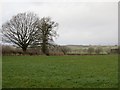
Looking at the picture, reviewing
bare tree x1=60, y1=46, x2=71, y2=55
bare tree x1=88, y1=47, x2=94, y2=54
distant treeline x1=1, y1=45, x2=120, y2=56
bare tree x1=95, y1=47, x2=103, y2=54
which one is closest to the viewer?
distant treeline x1=1, y1=45, x2=120, y2=56

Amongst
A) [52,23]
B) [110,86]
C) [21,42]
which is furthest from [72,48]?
[110,86]

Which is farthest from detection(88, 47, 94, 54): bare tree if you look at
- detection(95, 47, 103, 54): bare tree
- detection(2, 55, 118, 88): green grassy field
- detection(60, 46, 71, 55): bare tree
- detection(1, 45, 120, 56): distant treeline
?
Result: detection(2, 55, 118, 88): green grassy field

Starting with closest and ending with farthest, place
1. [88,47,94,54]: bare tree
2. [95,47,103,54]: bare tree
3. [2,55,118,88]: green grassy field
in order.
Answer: [2,55,118,88]: green grassy field < [88,47,94,54]: bare tree < [95,47,103,54]: bare tree

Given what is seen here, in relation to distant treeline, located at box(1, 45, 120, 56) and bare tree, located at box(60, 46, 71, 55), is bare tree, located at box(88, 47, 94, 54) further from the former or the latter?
bare tree, located at box(60, 46, 71, 55)

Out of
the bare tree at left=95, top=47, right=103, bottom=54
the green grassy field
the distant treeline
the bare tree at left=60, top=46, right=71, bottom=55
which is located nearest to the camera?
the green grassy field

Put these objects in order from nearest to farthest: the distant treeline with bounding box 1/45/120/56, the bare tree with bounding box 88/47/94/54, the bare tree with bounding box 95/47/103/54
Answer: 1. the distant treeline with bounding box 1/45/120/56
2. the bare tree with bounding box 88/47/94/54
3. the bare tree with bounding box 95/47/103/54

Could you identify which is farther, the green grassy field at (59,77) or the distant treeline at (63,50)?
the distant treeline at (63,50)

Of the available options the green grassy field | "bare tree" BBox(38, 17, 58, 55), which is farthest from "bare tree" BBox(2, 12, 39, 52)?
the green grassy field

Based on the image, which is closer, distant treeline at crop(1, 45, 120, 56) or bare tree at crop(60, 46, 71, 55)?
distant treeline at crop(1, 45, 120, 56)

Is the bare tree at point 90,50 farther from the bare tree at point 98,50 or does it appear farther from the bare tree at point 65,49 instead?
the bare tree at point 65,49

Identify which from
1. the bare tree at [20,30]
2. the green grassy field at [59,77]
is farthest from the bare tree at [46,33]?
the green grassy field at [59,77]

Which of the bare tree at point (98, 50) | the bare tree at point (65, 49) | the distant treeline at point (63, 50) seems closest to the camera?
the distant treeline at point (63, 50)

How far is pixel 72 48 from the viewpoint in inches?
2916

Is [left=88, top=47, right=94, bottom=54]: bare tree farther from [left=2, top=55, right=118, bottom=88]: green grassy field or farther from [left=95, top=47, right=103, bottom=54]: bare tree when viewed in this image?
[left=2, top=55, right=118, bottom=88]: green grassy field
